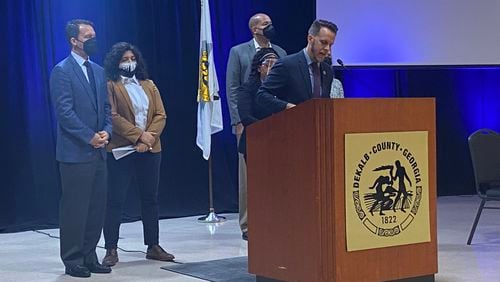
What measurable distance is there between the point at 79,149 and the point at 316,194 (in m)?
1.70

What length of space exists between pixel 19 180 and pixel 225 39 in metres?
2.39

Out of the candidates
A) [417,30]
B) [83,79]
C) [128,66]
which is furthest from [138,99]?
[417,30]

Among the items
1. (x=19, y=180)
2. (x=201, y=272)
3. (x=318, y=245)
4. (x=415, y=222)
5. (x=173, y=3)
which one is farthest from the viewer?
(x=173, y=3)

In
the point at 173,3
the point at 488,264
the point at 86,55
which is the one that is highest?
the point at 173,3

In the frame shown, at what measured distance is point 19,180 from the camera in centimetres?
682

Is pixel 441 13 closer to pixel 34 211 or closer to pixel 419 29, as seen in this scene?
pixel 419 29

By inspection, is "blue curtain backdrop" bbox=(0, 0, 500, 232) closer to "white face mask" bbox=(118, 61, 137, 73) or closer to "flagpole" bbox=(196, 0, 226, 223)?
"flagpole" bbox=(196, 0, 226, 223)

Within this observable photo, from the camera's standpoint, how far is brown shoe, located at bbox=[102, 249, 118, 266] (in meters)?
5.07

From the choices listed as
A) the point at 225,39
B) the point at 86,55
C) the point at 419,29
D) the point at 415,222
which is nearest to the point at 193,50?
the point at 225,39

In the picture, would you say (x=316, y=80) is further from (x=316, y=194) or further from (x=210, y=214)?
(x=210, y=214)

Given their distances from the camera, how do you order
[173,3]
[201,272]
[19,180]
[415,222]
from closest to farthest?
1. [415,222]
2. [201,272]
3. [19,180]
4. [173,3]

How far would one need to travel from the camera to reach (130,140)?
5066 millimetres

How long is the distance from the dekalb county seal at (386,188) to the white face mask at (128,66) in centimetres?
199

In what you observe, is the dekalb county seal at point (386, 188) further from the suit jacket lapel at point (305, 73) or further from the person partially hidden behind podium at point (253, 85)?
the person partially hidden behind podium at point (253, 85)
